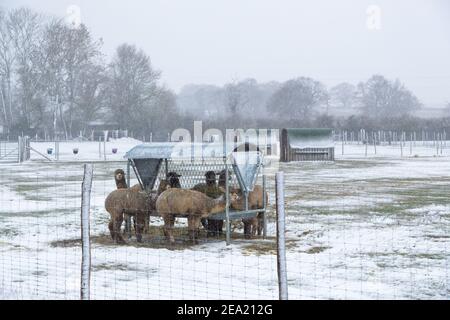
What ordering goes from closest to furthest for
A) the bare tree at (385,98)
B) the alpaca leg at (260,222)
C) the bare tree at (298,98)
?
the alpaca leg at (260,222)
the bare tree at (298,98)
the bare tree at (385,98)

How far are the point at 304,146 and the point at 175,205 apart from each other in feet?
95.8

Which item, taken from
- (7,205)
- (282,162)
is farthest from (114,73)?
(7,205)

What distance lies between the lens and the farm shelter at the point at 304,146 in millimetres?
39469

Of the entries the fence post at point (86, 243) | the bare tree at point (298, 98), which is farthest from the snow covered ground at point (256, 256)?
the bare tree at point (298, 98)

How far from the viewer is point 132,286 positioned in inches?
324

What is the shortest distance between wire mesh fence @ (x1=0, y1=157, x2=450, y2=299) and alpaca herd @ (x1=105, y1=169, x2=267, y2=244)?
0.27m

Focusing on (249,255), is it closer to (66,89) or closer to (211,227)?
(211,227)

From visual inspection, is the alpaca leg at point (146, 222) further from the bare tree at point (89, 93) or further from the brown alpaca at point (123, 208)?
the bare tree at point (89, 93)

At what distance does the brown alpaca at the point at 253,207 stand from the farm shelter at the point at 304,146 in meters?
26.8

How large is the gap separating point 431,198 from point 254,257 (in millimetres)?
8793

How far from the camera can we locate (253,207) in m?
12.5

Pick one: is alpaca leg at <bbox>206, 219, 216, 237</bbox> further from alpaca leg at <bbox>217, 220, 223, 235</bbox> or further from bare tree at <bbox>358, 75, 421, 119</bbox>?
bare tree at <bbox>358, 75, 421, 119</bbox>

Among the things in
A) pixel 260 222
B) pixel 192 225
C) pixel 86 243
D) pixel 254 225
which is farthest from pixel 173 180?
pixel 86 243

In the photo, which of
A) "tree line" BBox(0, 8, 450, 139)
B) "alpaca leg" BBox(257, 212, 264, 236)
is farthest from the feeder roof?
"tree line" BBox(0, 8, 450, 139)
